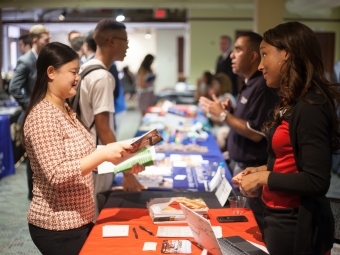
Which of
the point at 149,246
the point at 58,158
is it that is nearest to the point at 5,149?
the point at 58,158

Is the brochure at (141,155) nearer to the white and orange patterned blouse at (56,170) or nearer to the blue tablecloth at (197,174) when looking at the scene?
the white and orange patterned blouse at (56,170)

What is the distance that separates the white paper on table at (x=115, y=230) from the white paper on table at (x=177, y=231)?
0.15 m

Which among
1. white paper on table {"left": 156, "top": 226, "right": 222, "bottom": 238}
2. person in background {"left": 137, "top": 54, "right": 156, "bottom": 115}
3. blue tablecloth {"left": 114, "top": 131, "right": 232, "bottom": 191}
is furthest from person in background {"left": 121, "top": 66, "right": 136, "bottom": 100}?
white paper on table {"left": 156, "top": 226, "right": 222, "bottom": 238}

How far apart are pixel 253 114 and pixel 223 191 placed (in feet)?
2.24

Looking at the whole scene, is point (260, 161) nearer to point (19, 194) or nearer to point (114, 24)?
point (114, 24)

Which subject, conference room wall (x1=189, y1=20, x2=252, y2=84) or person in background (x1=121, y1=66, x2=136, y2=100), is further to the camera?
person in background (x1=121, y1=66, x2=136, y2=100)

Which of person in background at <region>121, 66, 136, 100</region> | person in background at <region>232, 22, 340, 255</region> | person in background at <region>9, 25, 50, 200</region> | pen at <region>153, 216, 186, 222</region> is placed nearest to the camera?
person in background at <region>232, 22, 340, 255</region>

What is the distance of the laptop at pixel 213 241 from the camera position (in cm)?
163

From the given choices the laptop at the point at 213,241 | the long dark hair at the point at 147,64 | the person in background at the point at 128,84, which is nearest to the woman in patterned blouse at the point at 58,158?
the laptop at the point at 213,241

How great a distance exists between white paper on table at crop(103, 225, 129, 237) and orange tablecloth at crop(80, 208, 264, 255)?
0.02 metres

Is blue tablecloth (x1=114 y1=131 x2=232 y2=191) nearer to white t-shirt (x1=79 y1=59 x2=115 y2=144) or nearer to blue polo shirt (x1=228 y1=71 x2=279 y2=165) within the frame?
blue polo shirt (x1=228 y1=71 x2=279 y2=165)

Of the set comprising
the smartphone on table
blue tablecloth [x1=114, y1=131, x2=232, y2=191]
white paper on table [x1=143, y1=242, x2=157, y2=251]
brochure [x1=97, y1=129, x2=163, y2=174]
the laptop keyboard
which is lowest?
blue tablecloth [x1=114, y1=131, x2=232, y2=191]

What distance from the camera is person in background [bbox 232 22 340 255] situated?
1.55 m

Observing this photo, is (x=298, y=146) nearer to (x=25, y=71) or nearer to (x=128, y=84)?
(x=25, y=71)
